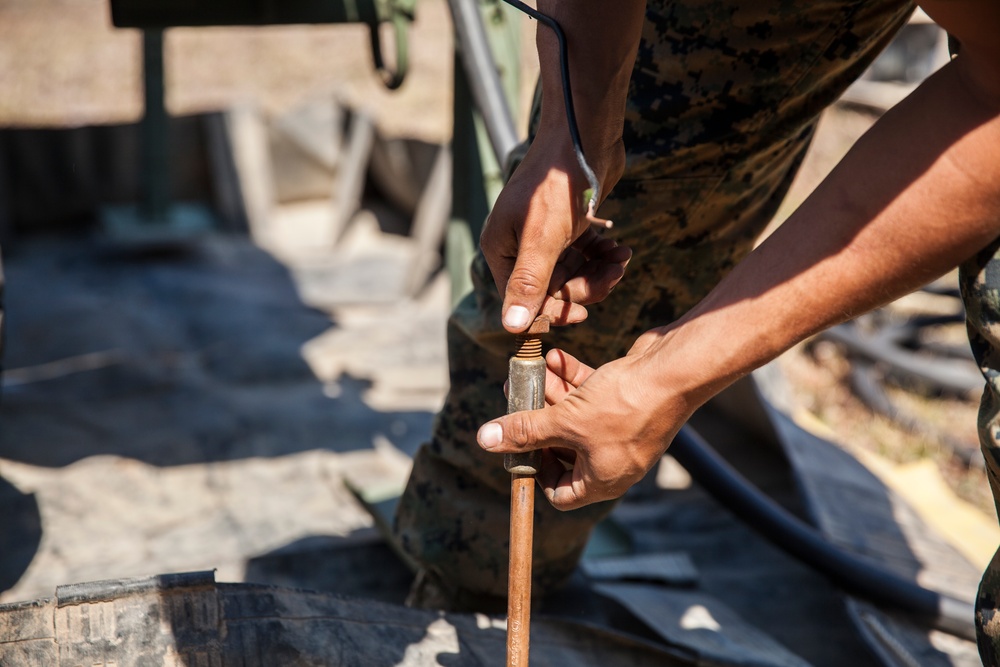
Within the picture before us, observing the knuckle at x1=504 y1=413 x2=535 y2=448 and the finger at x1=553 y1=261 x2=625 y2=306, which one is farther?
the finger at x1=553 y1=261 x2=625 y2=306

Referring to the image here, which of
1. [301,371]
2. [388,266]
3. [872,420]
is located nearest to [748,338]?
[301,371]

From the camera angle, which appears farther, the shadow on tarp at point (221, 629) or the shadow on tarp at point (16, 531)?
the shadow on tarp at point (16, 531)

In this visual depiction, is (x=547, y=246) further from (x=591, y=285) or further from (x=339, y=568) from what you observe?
(x=339, y=568)

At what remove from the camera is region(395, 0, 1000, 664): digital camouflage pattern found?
1.36 m

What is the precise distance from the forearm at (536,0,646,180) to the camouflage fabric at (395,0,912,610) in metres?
0.22

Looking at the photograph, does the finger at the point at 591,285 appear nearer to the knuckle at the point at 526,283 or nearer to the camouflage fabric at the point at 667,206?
the knuckle at the point at 526,283

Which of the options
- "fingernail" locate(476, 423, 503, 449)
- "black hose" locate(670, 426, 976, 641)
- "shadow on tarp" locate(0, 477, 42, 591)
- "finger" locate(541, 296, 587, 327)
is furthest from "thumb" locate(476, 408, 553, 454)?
"shadow on tarp" locate(0, 477, 42, 591)

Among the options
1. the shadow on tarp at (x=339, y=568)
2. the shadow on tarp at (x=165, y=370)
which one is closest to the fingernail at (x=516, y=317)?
the shadow on tarp at (x=339, y=568)

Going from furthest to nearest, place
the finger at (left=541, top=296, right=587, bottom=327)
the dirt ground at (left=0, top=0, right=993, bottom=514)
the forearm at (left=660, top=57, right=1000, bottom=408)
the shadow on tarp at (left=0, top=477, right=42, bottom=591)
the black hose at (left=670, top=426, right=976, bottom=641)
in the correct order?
the dirt ground at (left=0, top=0, right=993, bottom=514) < the shadow on tarp at (left=0, top=477, right=42, bottom=591) < the black hose at (left=670, top=426, right=976, bottom=641) < the finger at (left=541, top=296, right=587, bottom=327) < the forearm at (left=660, top=57, right=1000, bottom=408)

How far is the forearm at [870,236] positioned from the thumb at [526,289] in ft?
0.51

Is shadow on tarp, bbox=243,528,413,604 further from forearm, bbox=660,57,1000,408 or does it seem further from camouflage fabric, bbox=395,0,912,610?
forearm, bbox=660,57,1000,408

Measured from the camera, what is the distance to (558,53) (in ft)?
3.88

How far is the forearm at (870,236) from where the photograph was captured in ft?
2.96

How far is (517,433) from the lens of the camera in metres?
1.08
